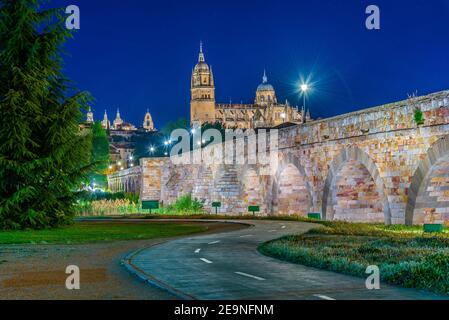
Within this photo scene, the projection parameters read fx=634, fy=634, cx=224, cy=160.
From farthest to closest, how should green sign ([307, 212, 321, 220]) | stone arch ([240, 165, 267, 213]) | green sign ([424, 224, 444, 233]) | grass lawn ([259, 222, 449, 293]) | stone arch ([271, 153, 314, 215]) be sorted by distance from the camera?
stone arch ([240, 165, 267, 213]) → stone arch ([271, 153, 314, 215]) → green sign ([307, 212, 321, 220]) → green sign ([424, 224, 444, 233]) → grass lawn ([259, 222, 449, 293])

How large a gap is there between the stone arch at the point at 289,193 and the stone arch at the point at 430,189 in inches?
616

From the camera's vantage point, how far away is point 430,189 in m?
24.0

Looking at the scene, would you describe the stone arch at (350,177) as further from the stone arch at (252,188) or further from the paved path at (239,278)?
the paved path at (239,278)

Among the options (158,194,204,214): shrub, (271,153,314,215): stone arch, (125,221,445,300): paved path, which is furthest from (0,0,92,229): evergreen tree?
(158,194,204,214): shrub

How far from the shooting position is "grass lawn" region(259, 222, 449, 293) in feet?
36.3

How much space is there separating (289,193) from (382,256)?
1119 inches

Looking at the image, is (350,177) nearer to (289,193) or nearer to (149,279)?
(289,193)

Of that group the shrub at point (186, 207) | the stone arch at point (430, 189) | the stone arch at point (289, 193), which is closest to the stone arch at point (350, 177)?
the stone arch at point (430, 189)

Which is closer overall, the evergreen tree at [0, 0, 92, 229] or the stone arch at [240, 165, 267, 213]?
the evergreen tree at [0, 0, 92, 229]

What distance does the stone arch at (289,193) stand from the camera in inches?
1617

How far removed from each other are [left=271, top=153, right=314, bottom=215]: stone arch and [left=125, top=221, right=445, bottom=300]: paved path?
23133 millimetres

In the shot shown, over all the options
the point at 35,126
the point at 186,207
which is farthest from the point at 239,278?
the point at 186,207

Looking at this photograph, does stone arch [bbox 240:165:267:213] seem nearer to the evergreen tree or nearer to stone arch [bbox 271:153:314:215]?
stone arch [bbox 271:153:314:215]
